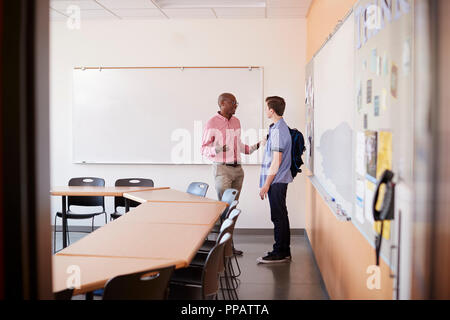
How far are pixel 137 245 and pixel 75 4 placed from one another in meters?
4.03

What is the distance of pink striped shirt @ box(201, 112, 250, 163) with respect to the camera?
17.7 ft

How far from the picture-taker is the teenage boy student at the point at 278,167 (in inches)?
190

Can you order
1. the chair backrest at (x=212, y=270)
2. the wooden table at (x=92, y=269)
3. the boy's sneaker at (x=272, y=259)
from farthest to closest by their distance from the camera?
the boy's sneaker at (x=272, y=259), the chair backrest at (x=212, y=270), the wooden table at (x=92, y=269)

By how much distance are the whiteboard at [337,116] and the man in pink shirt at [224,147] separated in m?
1.10

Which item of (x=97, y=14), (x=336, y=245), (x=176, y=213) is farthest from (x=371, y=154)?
(x=97, y=14)

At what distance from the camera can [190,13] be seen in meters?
6.18

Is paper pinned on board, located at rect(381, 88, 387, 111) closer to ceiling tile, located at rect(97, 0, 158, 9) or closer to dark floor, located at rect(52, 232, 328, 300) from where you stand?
dark floor, located at rect(52, 232, 328, 300)

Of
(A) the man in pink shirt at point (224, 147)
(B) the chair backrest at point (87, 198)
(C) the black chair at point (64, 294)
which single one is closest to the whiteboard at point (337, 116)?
(A) the man in pink shirt at point (224, 147)

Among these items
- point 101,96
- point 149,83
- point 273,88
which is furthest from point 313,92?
point 101,96

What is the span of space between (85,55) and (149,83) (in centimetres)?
103

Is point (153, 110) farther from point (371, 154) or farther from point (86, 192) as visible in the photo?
point (371, 154)

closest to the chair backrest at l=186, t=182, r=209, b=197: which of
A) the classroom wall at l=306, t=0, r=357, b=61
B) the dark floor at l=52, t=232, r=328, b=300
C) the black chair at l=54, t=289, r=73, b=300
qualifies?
the dark floor at l=52, t=232, r=328, b=300

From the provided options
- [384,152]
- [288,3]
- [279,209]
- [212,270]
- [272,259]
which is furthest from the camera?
[288,3]

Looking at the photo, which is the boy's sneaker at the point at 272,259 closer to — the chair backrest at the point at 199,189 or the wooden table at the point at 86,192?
the chair backrest at the point at 199,189
